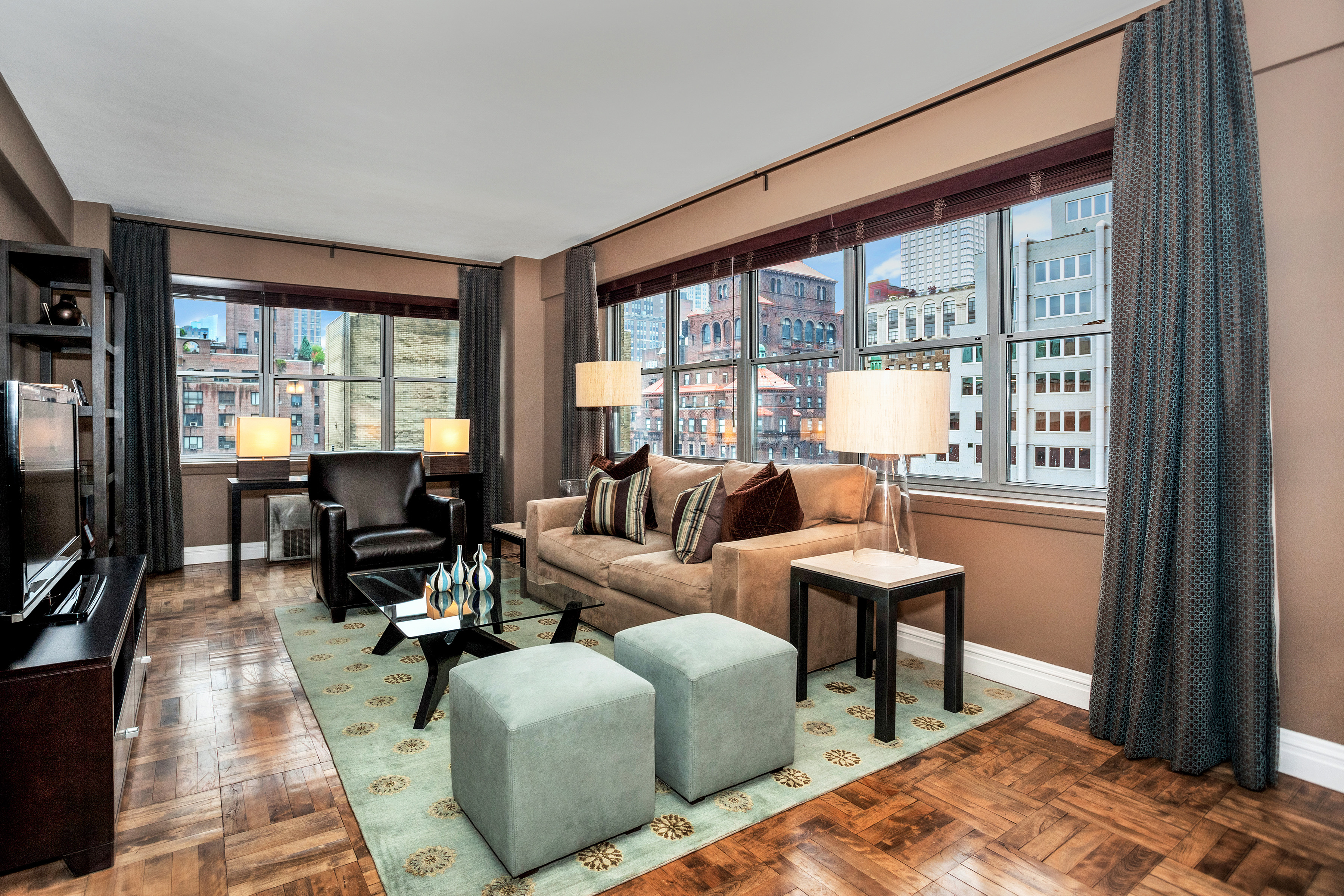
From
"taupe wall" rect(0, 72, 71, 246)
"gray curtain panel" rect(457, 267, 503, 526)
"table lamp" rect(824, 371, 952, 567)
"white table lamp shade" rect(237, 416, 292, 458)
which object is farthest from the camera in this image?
"gray curtain panel" rect(457, 267, 503, 526)

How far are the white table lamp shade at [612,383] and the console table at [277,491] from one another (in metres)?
1.10

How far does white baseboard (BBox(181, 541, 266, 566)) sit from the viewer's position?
5328mm

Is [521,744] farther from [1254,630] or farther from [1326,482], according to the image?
[1326,482]

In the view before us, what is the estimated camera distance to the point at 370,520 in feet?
14.8

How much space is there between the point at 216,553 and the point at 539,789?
Result: 16.0ft

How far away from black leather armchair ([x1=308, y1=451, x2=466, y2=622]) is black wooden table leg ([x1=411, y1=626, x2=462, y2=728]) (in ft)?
4.54

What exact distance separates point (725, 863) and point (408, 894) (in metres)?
0.76

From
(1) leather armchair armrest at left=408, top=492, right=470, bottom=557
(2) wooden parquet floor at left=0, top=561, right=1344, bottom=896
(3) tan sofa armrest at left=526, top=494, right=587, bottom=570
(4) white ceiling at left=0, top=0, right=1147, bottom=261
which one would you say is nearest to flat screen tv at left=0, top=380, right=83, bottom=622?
(2) wooden parquet floor at left=0, top=561, right=1344, bottom=896

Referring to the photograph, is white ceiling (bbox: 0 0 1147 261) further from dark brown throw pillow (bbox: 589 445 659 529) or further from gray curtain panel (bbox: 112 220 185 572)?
dark brown throw pillow (bbox: 589 445 659 529)

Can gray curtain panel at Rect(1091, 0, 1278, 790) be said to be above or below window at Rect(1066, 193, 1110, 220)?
below

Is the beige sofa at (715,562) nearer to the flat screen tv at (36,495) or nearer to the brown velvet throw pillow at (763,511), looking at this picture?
the brown velvet throw pillow at (763,511)

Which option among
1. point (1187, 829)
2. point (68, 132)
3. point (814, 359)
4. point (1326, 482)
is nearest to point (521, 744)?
point (1187, 829)

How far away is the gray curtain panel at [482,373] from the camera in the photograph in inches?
248

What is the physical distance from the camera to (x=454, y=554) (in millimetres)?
4188
